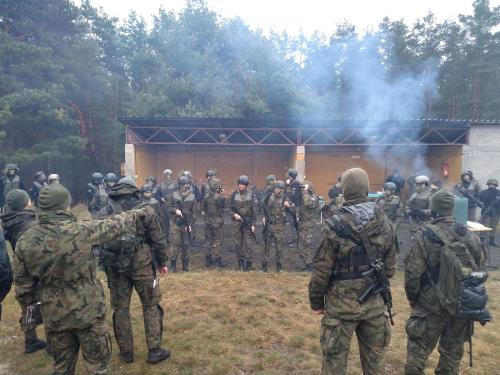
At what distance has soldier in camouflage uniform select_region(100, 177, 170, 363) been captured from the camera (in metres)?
3.99

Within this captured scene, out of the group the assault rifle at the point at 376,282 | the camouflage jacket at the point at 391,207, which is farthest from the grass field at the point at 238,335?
the camouflage jacket at the point at 391,207

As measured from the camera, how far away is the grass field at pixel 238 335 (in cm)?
425

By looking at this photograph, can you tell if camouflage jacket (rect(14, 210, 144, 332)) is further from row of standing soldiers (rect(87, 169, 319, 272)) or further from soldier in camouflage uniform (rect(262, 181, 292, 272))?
soldier in camouflage uniform (rect(262, 181, 292, 272))

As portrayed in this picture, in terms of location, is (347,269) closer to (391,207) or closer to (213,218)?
(213,218)

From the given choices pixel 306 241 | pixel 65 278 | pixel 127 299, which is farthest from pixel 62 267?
pixel 306 241

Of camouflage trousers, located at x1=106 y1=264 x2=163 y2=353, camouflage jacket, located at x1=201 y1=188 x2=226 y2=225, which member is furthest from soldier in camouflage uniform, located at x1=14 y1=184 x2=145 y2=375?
camouflage jacket, located at x1=201 y1=188 x2=226 y2=225

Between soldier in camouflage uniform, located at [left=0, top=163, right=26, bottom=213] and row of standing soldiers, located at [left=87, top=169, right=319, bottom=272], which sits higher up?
soldier in camouflage uniform, located at [left=0, top=163, right=26, bottom=213]

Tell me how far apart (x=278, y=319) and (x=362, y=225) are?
121 inches

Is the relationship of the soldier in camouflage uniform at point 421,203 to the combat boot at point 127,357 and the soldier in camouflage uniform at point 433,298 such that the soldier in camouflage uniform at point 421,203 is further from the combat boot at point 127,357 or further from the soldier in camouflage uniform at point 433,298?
the combat boot at point 127,357

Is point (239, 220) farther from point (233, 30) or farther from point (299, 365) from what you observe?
point (233, 30)

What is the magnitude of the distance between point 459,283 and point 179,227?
20.3ft

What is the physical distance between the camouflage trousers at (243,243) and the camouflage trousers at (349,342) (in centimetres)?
504

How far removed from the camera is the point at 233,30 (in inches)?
842

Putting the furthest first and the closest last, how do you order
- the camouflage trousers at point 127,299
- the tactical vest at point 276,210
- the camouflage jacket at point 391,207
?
the camouflage jacket at point 391,207, the tactical vest at point 276,210, the camouflage trousers at point 127,299
